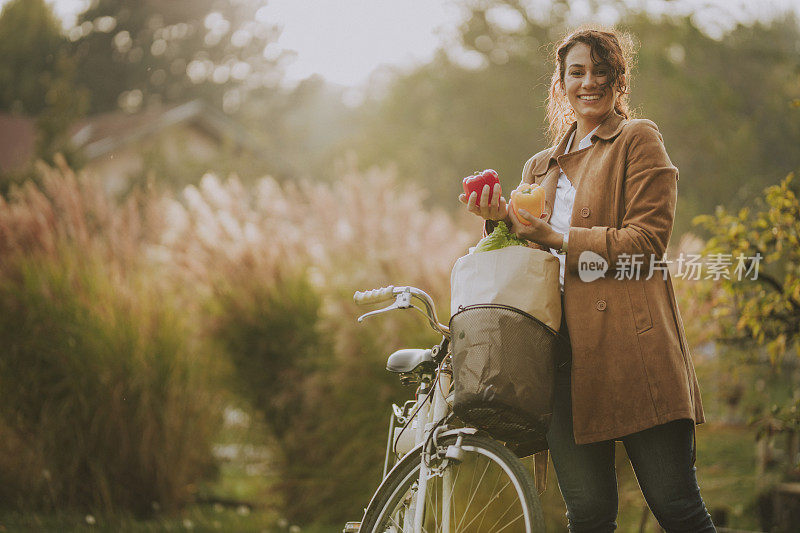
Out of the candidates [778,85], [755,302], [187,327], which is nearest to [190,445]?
[187,327]

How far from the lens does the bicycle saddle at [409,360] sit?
223cm

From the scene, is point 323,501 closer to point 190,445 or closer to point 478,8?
point 190,445

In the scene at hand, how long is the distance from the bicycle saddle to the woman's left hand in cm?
51

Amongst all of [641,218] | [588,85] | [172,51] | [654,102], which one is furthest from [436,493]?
[172,51]

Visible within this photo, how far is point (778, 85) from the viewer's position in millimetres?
18266

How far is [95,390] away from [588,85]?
3381mm

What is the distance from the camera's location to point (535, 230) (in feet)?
6.06

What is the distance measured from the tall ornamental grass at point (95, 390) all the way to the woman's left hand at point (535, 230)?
317 cm

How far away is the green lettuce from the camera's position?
191 centimetres

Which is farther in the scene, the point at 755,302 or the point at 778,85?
the point at 778,85

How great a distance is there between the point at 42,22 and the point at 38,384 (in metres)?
23.7

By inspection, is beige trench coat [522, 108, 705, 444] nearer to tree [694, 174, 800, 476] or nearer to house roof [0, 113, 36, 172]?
Result: tree [694, 174, 800, 476]

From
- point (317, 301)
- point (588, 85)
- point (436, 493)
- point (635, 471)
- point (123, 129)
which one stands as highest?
point (588, 85)

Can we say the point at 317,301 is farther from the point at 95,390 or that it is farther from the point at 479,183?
the point at 479,183
